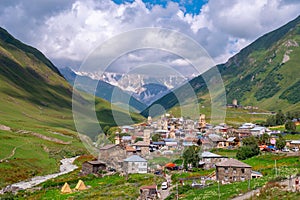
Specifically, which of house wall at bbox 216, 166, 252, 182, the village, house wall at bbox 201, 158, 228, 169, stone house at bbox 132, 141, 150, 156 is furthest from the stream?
house wall at bbox 216, 166, 252, 182

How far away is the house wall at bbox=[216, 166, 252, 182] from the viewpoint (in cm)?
5525

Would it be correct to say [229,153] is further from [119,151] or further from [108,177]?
[108,177]

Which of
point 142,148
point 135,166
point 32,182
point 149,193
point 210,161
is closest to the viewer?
point 149,193

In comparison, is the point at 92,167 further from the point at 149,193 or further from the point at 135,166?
the point at 149,193

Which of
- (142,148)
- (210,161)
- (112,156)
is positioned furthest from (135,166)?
(142,148)

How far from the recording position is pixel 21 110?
19038cm

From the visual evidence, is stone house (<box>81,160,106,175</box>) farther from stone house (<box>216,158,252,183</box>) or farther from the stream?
stone house (<box>216,158,252,183</box>)

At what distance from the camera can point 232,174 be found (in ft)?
185

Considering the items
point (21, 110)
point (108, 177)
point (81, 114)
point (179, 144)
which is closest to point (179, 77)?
point (108, 177)

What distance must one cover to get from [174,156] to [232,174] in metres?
35.3

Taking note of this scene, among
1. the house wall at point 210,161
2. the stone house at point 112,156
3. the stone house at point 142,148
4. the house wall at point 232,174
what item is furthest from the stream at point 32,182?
the house wall at point 232,174

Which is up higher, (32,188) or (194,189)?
(194,189)

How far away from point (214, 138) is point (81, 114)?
71292mm

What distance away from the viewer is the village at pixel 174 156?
5597 cm
